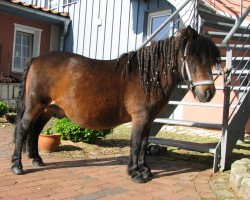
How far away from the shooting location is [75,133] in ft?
19.4

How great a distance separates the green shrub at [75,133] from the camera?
19.4 feet

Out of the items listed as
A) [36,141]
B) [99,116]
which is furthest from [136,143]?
[36,141]

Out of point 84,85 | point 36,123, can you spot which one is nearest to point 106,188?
point 84,85

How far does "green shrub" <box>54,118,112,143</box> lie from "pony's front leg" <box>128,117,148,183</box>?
6.79 feet

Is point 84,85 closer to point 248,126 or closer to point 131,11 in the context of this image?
point 248,126

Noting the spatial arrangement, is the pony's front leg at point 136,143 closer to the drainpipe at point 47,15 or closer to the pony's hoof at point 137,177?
the pony's hoof at point 137,177

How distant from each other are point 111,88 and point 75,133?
7.14ft

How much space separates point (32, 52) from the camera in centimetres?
1232

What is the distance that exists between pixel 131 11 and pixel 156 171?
270 inches

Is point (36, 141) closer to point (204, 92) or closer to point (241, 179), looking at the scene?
point (204, 92)

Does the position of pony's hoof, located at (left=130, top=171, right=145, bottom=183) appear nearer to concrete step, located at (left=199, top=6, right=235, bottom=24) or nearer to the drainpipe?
concrete step, located at (left=199, top=6, right=235, bottom=24)

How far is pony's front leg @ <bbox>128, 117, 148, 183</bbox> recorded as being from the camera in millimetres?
3914

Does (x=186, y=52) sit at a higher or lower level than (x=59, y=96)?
higher

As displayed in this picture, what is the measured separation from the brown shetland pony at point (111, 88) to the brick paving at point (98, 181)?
22 centimetres
